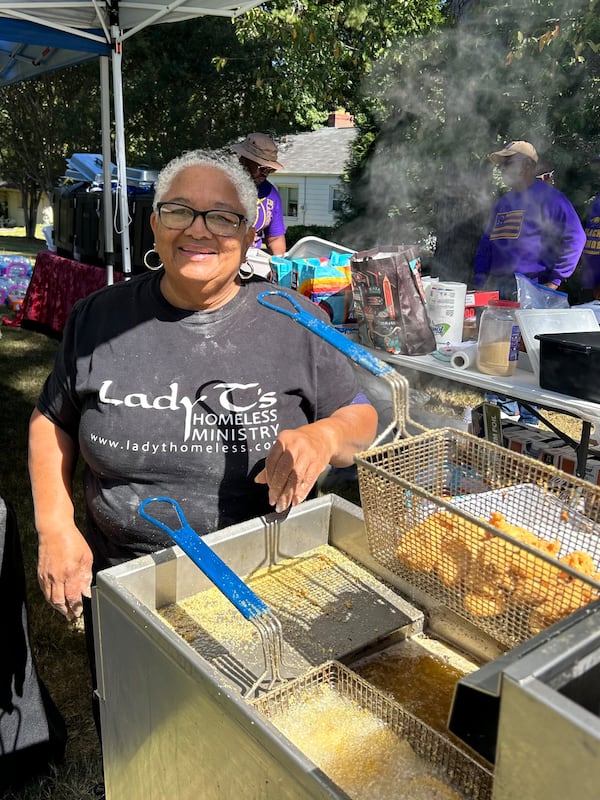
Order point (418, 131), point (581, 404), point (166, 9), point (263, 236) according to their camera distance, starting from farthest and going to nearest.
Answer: point (418, 131) < point (263, 236) < point (166, 9) < point (581, 404)

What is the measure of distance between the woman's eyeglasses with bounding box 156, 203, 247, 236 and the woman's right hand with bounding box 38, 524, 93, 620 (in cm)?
78

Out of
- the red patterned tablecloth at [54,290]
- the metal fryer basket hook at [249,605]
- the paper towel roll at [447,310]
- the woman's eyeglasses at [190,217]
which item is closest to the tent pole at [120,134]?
the red patterned tablecloth at [54,290]

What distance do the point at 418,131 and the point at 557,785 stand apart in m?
10.2

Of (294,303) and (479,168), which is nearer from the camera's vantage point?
(294,303)

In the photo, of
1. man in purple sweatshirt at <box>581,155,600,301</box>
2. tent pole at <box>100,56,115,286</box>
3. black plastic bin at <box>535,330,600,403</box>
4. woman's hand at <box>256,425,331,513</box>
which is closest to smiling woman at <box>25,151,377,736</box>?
woman's hand at <box>256,425,331,513</box>

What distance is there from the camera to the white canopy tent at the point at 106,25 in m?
4.75

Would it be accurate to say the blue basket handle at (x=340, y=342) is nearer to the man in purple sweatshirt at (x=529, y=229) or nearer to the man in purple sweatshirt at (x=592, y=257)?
the man in purple sweatshirt at (x=529, y=229)

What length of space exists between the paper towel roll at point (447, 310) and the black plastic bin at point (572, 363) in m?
0.55

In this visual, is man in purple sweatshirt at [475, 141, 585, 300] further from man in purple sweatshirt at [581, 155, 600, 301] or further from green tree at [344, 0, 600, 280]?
green tree at [344, 0, 600, 280]

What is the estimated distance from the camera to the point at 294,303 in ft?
5.43

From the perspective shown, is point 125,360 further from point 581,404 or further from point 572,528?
point 581,404

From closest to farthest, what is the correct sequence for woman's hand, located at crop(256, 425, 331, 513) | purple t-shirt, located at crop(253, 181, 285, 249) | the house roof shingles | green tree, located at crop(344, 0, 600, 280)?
woman's hand, located at crop(256, 425, 331, 513)
purple t-shirt, located at crop(253, 181, 285, 249)
green tree, located at crop(344, 0, 600, 280)
the house roof shingles

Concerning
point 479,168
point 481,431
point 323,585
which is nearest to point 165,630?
point 323,585

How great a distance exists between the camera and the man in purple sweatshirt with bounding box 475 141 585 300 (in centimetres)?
470
